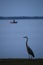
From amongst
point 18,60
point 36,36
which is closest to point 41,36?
point 36,36

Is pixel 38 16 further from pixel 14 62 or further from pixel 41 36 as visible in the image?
pixel 14 62

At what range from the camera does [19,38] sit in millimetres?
2830

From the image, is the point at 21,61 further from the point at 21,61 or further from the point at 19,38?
the point at 19,38

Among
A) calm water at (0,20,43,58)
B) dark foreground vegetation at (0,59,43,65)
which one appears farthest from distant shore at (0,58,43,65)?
Answer: calm water at (0,20,43,58)

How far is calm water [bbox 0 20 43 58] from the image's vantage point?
2814 mm

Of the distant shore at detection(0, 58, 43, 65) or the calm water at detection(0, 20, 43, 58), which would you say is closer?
the distant shore at detection(0, 58, 43, 65)

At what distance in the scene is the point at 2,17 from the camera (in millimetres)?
2820

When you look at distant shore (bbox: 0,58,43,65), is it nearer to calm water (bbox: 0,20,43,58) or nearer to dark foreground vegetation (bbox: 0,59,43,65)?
dark foreground vegetation (bbox: 0,59,43,65)

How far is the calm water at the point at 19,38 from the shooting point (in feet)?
9.23

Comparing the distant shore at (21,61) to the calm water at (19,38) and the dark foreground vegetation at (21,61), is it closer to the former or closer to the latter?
the dark foreground vegetation at (21,61)

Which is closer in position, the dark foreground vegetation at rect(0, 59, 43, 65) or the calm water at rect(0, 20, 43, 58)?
the dark foreground vegetation at rect(0, 59, 43, 65)

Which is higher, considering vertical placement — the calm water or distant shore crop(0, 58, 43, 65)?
the calm water

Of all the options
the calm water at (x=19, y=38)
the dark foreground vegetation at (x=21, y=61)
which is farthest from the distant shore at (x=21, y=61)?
the calm water at (x=19, y=38)

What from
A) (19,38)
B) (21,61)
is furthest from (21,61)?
(19,38)
